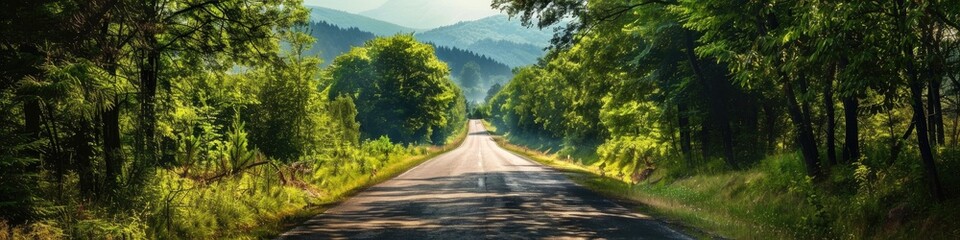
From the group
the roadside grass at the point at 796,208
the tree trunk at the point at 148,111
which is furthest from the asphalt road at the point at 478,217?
the tree trunk at the point at 148,111

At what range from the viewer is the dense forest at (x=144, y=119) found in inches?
273

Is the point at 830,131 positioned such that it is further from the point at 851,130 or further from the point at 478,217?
the point at 478,217

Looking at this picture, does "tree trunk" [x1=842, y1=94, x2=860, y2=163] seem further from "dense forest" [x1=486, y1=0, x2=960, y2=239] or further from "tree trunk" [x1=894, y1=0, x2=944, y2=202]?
"tree trunk" [x1=894, y1=0, x2=944, y2=202]

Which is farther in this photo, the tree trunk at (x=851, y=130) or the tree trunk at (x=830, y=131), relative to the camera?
the tree trunk at (x=830, y=131)

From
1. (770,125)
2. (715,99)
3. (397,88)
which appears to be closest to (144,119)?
(715,99)

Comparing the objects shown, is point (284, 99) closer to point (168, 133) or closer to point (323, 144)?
point (323, 144)

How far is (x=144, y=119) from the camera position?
31.4 ft

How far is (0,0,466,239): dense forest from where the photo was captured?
6.94 m

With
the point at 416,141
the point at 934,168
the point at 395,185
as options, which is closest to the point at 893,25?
the point at 934,168

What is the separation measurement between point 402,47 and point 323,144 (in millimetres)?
43032

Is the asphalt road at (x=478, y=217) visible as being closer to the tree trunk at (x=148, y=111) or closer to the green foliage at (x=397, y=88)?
the tree trunk at (x=148, y=111)

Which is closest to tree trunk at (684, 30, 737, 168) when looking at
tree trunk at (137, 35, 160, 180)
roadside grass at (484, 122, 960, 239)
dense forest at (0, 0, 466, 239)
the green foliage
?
roadside grass at (484, 122, 960, 239)

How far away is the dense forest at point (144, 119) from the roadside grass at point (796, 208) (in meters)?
7.84

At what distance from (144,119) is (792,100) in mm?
12917
